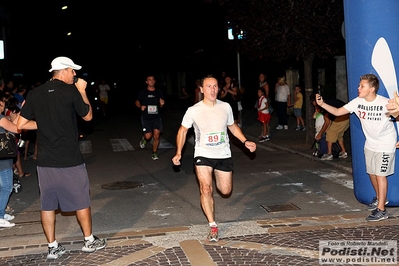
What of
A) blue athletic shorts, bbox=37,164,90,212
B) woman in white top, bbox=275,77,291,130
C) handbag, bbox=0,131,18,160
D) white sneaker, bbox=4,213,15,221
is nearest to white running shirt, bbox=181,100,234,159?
blue athletic shorts, bbox=37,164,90,212

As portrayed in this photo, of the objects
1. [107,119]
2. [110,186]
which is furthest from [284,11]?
[107,119]

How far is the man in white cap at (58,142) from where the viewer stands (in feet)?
19.1

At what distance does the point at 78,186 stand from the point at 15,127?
1.30 m

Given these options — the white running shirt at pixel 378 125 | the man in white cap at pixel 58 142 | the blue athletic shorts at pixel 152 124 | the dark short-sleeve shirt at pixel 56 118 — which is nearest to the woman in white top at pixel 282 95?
the blue athletic shorts at pixel 152 124

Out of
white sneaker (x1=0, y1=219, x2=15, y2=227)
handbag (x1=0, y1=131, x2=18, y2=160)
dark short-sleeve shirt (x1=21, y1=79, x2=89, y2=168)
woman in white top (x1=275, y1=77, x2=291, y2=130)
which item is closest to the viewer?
dark short-sleeve shirt (x1=21, y1=79, x2=89, y2=168)

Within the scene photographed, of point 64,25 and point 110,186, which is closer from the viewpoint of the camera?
point 110,186

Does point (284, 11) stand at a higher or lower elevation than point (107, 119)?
higher

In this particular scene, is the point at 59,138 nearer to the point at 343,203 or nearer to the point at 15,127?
the point at 15,127

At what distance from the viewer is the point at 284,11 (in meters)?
13.3

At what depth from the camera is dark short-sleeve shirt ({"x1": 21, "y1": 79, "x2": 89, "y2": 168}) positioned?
5.82 meters

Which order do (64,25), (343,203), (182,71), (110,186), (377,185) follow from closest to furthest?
(377,185) → (343,203) → (110,186) → (182,71) → (64,25)

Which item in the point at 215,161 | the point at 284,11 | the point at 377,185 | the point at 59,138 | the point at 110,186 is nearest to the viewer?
the point at 59,138

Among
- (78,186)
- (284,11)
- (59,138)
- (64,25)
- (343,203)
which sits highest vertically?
(64,25)

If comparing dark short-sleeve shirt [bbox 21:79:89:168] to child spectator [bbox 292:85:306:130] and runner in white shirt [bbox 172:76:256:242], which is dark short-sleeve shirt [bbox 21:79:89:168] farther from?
child spectator [bbox 292:85:306:130]
